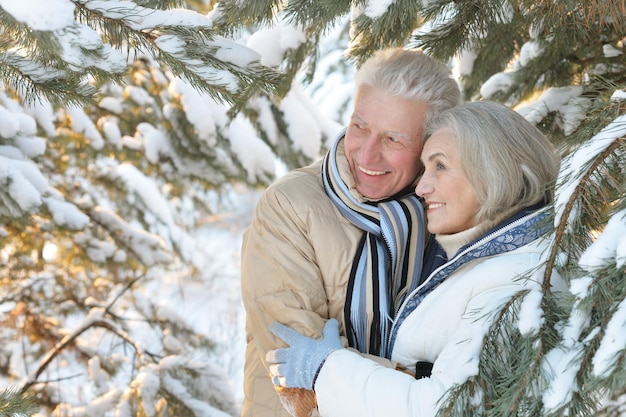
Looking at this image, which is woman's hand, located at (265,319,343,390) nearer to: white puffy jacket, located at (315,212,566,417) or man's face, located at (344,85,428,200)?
white puffy jacket, located at (315,212,566,417)

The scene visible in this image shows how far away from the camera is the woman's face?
6.52ft

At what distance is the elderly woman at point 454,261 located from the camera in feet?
5.72

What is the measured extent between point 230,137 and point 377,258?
7.58 feet

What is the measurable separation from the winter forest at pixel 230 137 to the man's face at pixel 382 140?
19 centimetres

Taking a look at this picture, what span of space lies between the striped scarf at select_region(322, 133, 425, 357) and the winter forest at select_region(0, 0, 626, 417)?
387 mm

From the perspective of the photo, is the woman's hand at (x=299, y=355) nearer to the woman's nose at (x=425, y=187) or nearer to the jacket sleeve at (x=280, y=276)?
the jacket sleeve at (x=280, y=276)

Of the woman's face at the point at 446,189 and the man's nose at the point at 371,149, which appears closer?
the woman's face at the point at 446,189

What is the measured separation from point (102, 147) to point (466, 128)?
2863 millimetres

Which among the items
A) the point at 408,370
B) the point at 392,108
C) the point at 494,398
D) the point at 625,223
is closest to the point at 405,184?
the point at 392,108

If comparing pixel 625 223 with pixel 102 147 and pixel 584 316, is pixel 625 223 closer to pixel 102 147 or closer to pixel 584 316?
pixel 584 316

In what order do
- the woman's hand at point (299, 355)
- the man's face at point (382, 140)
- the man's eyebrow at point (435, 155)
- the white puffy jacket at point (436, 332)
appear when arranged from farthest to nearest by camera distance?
the man's face at point (382, 140) → the man's eyebrow at point (435, 155) → the woman's hand at point (299, 355) → the white puffy jacket at point (436, 332)

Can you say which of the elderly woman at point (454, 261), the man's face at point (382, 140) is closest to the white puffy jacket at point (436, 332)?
the elderly woman at point (454, 261)

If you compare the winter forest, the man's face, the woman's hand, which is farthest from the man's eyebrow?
the woman's hand

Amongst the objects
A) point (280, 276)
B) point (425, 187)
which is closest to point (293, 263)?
point (280, 276)
